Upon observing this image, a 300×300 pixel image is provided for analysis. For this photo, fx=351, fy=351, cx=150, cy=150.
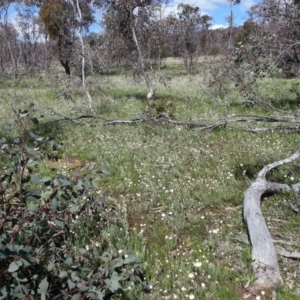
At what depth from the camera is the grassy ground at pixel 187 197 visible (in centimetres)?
385

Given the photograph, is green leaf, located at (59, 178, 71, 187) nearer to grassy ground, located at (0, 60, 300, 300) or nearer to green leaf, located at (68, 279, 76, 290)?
grassy ground, located at (0, 60, 300, 300)

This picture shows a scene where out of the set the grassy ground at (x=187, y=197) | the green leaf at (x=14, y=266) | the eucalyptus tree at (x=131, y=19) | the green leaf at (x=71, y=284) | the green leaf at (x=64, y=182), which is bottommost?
the grassy ground at (x=187, y=197)

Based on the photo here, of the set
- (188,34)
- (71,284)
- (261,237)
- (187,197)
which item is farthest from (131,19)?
(188,34)

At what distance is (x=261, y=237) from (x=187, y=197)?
5.85 ft

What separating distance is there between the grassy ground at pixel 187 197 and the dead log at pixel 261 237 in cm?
11

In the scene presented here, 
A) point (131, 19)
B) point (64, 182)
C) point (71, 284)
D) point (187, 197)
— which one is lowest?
point (187, 197)

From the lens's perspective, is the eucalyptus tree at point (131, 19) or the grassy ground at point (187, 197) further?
the eucalyptus tree at point (131, 19)

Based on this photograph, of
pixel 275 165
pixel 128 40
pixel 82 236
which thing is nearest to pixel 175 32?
pixel 128 40

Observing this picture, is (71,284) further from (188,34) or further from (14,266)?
(188,34)

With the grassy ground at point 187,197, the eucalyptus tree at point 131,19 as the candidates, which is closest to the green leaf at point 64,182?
the grassy ground at point 187,197

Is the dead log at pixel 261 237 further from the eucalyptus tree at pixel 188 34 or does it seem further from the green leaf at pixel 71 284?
the eucalyptus tree at pixel 188 34

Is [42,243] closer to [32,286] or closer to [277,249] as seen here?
[32,286]

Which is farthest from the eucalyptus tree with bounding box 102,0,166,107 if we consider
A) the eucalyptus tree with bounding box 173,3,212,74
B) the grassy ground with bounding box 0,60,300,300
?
the eucalyptus tree with bounding box 173,3,212,74

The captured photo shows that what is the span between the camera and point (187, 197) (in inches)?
230
